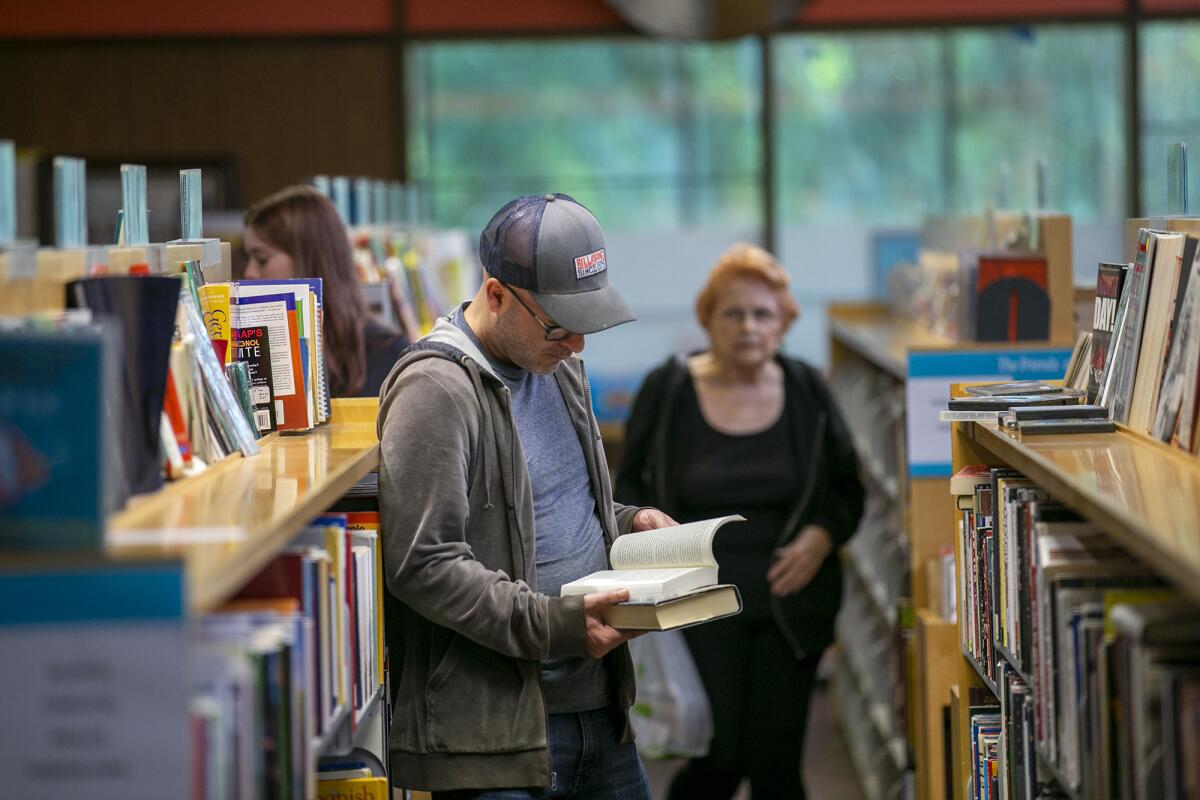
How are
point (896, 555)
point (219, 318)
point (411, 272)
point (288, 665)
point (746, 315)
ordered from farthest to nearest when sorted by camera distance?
point (411, 272)
point (896, 555)
point (746, 315)
point (219, 318)
point (288, 665)

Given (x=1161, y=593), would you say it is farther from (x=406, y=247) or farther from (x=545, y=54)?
(x=545, y=54)

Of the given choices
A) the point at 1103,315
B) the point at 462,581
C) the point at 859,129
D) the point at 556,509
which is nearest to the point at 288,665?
the point at 462,581

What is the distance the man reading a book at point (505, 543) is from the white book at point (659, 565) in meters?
0.06

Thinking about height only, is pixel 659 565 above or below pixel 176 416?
below

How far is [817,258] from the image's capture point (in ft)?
27.4

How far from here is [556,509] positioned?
8.55 ft

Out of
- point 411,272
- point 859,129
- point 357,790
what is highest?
point 859,129

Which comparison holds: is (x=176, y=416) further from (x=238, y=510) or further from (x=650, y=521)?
(x=650, y=521)

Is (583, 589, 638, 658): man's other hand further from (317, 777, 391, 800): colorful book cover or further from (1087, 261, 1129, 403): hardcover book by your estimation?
(1087, 261, 1129, 403): hardcover book

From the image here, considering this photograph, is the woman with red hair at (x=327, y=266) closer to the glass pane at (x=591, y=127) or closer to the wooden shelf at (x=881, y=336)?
the wooden shelf at (x=881, y=336)

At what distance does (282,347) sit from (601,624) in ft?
2.82

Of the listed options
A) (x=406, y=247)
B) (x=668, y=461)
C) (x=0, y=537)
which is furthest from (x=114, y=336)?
(x=406, y=247)

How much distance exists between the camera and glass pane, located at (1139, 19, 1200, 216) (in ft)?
27.0

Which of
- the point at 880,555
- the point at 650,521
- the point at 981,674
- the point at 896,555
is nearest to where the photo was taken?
the point at 650,521
